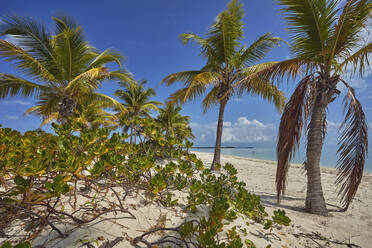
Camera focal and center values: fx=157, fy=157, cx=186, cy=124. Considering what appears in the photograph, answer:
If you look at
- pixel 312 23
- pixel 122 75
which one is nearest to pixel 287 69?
pixel 312 23

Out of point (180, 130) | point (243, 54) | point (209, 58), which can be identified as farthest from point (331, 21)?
point (180, 130)

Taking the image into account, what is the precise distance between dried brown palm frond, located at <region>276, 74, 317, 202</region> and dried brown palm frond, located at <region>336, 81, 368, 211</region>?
828mm

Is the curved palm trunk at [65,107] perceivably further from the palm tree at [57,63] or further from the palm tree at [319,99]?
the palm tree at [319,99]

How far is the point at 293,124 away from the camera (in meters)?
3.15

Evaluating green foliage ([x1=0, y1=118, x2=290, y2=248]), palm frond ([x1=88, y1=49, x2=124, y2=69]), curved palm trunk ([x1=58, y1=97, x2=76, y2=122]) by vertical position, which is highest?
palm frond ([x1=88, y1=49, x2=124, y2=69])

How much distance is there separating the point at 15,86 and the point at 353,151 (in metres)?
10.2

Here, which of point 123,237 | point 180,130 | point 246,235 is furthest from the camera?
point 180,130

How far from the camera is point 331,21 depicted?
3.08 meters

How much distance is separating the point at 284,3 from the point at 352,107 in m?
2.61

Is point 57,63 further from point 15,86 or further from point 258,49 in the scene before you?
point 258,49

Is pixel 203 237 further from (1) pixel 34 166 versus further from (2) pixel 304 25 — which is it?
(2) pixel 304 25

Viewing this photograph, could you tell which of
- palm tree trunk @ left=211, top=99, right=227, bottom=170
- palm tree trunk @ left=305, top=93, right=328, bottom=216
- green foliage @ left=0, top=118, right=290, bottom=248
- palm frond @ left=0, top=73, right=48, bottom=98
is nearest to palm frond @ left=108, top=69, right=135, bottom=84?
palm frond @ left=0, top=73, right=48, bottom=98

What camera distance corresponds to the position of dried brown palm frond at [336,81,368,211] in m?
3.03

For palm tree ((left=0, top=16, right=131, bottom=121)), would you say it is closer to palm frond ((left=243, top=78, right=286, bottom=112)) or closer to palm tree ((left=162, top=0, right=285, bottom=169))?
palm tree ((left=162, top=0, right=285, bottom=169))
